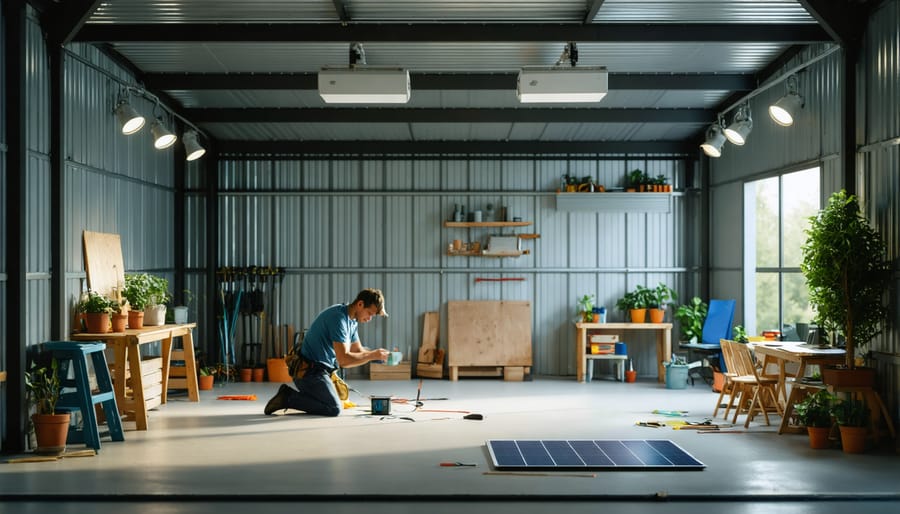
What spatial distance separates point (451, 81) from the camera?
9.62 metres

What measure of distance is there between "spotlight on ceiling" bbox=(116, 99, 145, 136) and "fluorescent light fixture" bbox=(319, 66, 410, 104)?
1959mm

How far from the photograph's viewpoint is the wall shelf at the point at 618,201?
12.6m

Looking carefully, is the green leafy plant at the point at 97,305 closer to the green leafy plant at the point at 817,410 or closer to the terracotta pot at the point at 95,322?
the terracotta pot at the point at 95,322

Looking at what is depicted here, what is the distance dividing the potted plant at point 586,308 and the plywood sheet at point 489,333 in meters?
0.78

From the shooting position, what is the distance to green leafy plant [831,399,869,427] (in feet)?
22.5

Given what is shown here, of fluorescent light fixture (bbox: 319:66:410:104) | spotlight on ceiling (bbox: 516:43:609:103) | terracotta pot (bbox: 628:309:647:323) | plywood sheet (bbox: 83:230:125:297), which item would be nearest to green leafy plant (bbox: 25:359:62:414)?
plywood sheet (bbox: 83:230:125:297)

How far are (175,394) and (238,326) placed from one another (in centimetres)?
207

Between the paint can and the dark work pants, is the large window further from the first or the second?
the dark work pants


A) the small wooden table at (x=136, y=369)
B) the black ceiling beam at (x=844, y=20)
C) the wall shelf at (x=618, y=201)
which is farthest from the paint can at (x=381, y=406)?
the black ceiling beam at (x=844, y=20)

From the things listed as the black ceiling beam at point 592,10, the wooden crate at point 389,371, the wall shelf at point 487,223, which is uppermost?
the black ceiling beam at point 592,10

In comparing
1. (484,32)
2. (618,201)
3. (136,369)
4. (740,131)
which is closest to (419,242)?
(618,201)

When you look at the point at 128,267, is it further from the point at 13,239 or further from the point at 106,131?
the point at 13,239

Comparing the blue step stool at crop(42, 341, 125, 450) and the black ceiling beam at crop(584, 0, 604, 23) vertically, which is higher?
the black ceiling beam at crop(584, 0, 604, 23)

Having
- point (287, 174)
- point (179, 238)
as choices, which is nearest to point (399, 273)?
point (287, 174)
